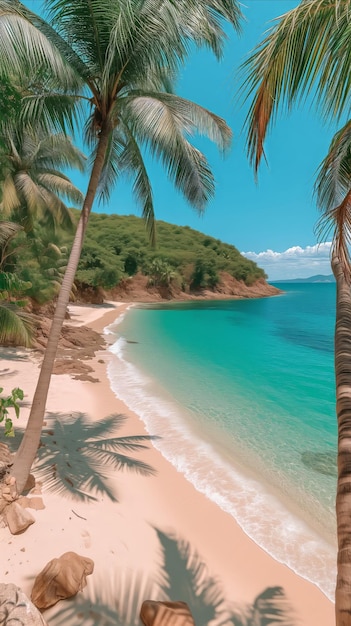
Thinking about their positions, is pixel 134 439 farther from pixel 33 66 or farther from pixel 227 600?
pixel 33 66

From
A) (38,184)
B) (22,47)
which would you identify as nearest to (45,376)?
(22,47)

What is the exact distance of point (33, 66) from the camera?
12.1 ft

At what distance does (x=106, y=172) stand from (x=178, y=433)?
6.25 m

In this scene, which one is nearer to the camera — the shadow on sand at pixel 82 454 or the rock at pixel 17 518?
the rock at pixel 17 518

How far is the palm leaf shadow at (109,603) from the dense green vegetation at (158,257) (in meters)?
36.8

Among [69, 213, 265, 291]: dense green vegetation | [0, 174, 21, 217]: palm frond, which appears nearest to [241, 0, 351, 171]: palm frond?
[0, 174, 21, 217]: palm frond

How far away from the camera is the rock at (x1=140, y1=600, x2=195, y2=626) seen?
8.52 feet

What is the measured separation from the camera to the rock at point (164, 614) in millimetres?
2598

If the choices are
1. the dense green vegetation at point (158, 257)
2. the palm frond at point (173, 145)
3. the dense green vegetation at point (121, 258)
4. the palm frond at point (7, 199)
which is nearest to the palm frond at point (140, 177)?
the palm frond at point (173, 145)

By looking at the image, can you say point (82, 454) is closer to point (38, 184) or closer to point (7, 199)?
point (7, 199)

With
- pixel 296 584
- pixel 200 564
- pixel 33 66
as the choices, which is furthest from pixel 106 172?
pixel 296 584

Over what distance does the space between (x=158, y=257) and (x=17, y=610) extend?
5930cm

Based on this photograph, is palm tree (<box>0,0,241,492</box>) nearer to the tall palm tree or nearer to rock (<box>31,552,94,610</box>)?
rock (<box>31,552,94,610</box>)

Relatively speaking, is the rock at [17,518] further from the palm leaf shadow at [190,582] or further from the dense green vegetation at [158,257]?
the dense green vegetation at [158,257]
